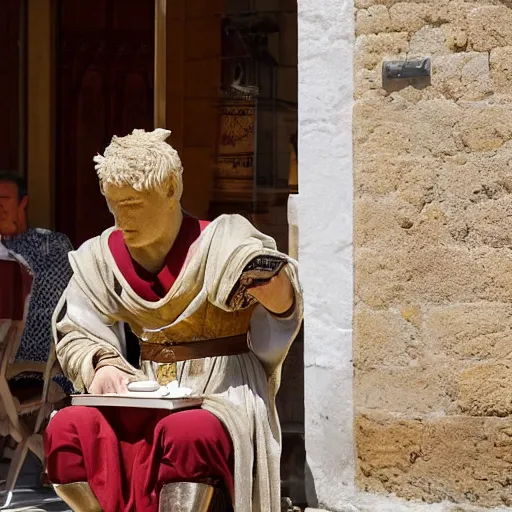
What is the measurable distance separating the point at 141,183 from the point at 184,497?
1.00 meters

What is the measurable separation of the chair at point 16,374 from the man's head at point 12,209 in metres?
0.15

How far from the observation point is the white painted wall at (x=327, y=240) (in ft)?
18.8

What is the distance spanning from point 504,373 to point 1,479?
8.85 ft

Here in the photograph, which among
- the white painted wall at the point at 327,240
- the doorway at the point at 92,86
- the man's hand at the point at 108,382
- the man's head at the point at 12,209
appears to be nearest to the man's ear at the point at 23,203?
the man's head at the point at 12,209

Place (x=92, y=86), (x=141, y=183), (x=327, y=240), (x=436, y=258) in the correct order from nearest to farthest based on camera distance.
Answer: (x=141, y=183)
(x=436, y=258)
(x=327, y=240)
(x=92, y=86)

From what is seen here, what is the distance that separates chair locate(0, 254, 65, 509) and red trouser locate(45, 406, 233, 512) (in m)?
1.86

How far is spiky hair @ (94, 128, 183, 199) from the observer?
4496 mm

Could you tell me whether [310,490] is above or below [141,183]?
below

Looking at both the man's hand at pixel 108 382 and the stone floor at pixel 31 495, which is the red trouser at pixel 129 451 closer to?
the man's hand at pixel 108 382

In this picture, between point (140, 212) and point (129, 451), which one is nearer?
point (129, 451)

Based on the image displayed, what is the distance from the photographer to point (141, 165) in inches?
178

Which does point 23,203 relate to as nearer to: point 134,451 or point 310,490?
point 310,490

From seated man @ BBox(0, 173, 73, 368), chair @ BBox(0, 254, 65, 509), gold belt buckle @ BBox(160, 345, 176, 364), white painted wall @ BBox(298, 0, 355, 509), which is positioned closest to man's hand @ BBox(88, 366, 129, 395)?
gold belt buckle @ BBox(160, 345, 176, 364)

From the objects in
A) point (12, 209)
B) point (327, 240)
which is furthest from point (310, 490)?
point (12, 209)
